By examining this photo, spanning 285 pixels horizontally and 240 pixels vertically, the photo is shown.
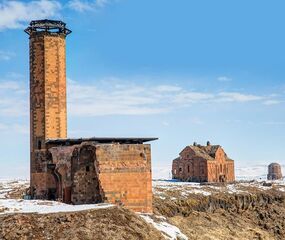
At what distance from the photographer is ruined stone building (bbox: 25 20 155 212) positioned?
90.7 ft

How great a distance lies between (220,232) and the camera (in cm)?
3950

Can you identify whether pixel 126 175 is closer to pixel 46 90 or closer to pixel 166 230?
pixel 166 230

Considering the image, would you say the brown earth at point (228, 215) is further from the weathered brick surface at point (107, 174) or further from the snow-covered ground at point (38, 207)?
the snow-covered ground at point (38, 207)

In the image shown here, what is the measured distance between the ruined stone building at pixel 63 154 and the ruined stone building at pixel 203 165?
4041cm

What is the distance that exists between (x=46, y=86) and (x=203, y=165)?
41.7m

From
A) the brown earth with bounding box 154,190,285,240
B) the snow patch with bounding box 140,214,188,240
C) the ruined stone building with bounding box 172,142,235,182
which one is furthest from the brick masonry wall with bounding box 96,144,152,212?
the ruined stone building with bounding box 172,142,235,182

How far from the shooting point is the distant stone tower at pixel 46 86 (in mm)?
34094

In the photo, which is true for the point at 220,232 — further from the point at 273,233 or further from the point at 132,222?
the point at 132,222

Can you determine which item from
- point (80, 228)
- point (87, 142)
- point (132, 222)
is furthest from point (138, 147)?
point (80, 228)

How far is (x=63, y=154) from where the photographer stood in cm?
3027

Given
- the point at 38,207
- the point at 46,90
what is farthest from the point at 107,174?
the point at 46,90

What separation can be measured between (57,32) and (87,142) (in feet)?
35.3

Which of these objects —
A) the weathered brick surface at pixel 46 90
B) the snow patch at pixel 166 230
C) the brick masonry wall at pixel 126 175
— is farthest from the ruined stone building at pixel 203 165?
the snow patch at pixel 166 230

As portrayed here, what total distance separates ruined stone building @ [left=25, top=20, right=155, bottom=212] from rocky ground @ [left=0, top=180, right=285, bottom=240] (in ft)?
8.88
